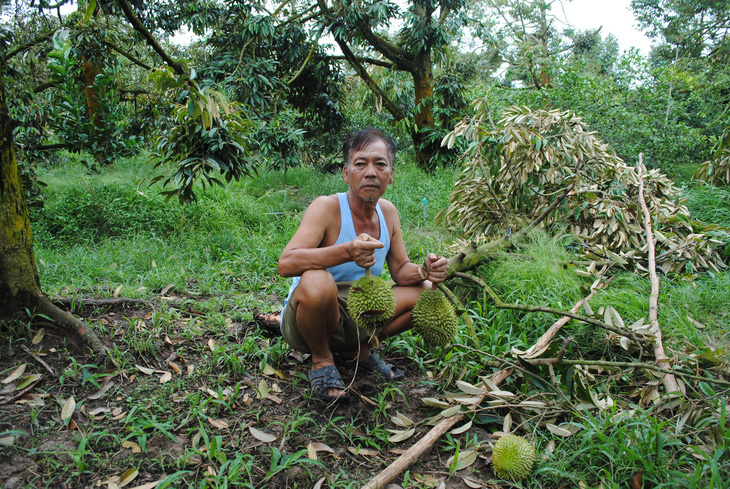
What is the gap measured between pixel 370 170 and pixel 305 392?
116 centimetres

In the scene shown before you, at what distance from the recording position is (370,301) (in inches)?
74.5

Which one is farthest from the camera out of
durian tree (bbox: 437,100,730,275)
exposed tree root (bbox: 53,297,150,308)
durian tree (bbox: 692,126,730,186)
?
durian tree (bbox: 692,126,730,186)

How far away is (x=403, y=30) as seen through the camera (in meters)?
7.33

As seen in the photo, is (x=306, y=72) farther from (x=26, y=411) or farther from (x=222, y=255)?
(x=26, y=411)

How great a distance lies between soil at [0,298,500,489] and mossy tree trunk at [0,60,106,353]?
0.29 ft

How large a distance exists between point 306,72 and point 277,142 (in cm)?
199

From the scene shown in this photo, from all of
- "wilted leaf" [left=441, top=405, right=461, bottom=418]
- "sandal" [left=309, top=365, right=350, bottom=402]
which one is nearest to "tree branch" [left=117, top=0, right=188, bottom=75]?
"sandal" [left=309, top=365, right=350, bottom=402]

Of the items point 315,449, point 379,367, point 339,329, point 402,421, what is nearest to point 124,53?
point 339,329

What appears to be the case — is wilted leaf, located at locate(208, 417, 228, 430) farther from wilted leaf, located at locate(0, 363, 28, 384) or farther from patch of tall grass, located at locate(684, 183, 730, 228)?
patch of tall grass, located at locate(684, 183, 730, 228)

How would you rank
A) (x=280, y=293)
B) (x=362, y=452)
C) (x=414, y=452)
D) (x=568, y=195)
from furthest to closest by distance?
(x=568, y=195) → (x=280, y=293) → (x=362, y=452) → (x=414, y=452)

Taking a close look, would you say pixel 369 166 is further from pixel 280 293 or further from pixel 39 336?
pixel 39 336

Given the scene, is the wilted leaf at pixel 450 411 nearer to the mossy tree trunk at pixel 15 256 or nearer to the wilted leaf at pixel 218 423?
the wilted leaf at pixel 218 423

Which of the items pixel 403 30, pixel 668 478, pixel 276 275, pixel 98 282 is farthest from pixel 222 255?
pixel 403 30

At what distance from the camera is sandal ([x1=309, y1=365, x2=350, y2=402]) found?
223 cm
